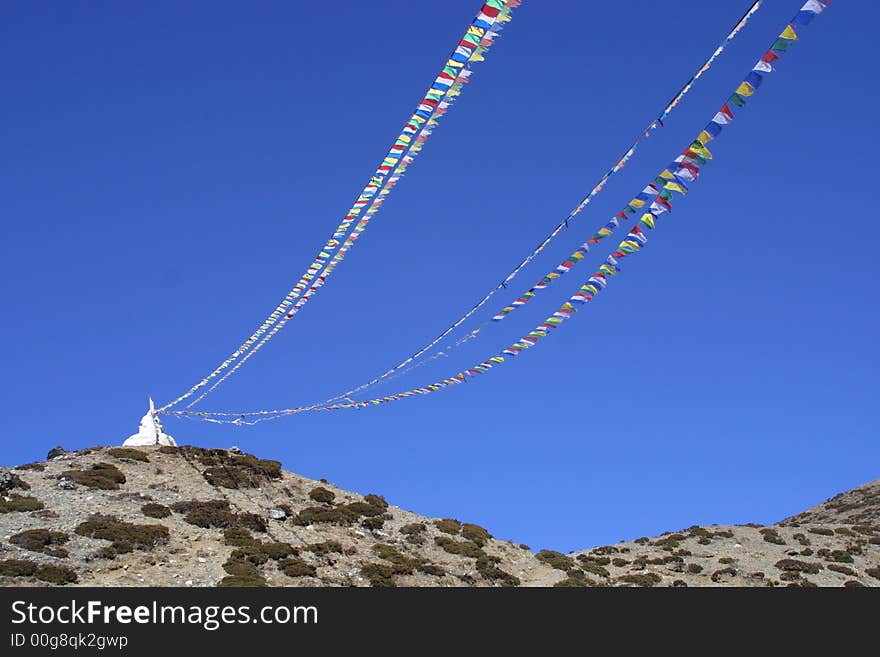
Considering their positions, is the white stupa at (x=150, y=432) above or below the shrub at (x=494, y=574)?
above

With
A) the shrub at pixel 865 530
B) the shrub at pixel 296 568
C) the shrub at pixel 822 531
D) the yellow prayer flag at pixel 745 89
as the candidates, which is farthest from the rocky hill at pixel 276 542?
the yellow prayer flag at pixel 745 89

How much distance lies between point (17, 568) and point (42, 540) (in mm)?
2669

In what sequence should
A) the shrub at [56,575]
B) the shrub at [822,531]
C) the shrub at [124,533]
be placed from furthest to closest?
the shrub at [822,531] → the shrub at [124,533] → the shrub at [56,575]

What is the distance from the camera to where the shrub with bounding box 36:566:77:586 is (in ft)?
83.3

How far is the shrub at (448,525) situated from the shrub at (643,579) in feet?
22.9

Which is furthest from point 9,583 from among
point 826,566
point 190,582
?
point 826,566

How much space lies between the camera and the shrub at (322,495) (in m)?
38.5

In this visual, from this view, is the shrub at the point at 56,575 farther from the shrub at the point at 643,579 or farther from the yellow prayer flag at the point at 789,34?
the yellow prayer flag at the point at 789,34

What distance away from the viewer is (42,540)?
28234 millimetres

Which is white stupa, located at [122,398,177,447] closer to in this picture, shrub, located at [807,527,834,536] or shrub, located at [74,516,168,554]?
shrub, located at [74,516,168,554]

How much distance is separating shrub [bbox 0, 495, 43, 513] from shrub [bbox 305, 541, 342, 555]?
973cm

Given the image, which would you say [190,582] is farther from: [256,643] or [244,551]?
[256,643]

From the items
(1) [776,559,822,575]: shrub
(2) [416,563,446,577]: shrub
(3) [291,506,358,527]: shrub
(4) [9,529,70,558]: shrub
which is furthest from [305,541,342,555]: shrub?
(1) [776,559,822,575]: shrub

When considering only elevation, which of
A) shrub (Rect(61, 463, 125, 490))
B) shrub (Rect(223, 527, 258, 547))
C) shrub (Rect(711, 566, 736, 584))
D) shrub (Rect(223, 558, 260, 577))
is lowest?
Result: shrub (Rect(711, 566, 736, 584))
